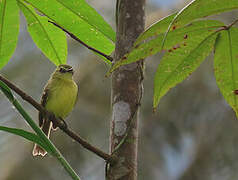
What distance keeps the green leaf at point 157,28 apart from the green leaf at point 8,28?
0.54 meters

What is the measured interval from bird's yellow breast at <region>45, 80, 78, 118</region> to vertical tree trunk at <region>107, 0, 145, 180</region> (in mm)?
1706

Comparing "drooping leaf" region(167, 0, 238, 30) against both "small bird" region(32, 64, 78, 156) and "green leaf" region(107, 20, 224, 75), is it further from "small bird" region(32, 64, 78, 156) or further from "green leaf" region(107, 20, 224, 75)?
"small bird" region(32, 64, 78, 156)

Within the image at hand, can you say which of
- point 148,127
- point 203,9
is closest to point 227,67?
point 203,9

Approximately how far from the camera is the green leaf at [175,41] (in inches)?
47.3

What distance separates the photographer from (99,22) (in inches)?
60.6

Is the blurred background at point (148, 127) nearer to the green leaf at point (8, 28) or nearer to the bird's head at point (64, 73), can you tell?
the bird's head at point (64, 73)

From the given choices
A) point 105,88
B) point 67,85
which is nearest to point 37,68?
point 105,88

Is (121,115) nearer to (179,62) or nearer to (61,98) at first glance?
(179,62)

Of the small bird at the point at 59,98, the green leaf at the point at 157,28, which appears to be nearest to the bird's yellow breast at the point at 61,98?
the small bird at the point at 59,98

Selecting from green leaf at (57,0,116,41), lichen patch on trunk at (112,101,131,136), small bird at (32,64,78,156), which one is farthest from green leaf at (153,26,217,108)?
small bird at (32,64,78,156)

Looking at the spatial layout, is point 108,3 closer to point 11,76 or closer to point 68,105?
point 11,76

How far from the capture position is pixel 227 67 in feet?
4.38

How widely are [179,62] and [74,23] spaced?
41 cm

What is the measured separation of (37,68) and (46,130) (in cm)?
329
